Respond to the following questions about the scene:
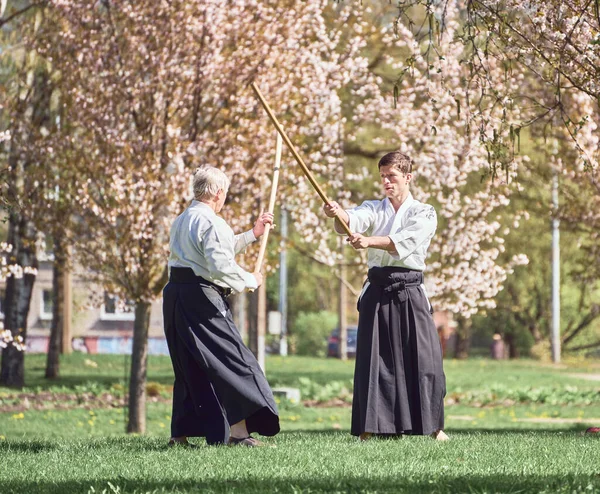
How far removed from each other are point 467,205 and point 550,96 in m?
2.93

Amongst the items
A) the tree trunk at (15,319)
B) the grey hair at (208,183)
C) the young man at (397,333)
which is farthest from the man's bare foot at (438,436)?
the tree trunk at (15,319)

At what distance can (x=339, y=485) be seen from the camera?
576cm

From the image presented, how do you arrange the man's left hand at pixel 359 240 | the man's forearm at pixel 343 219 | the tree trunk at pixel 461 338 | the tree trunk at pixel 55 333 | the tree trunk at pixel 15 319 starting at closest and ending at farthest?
1. the man's left hand at pixel 359 240
2. the man's forearm at pixel 343 219
3. the tree trunk at pixel 15 319
4. the tree trunk at pixel 55 333
5. the tree trunk at pixel 461 338

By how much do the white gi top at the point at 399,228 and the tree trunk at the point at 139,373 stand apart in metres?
6.59

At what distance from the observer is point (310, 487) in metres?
5.77

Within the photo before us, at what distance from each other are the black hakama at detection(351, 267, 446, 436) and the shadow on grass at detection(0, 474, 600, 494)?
222 cm

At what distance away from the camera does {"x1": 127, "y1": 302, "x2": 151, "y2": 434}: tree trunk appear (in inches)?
585

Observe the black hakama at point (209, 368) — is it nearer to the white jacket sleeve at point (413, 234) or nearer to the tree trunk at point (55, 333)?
the white jacket sleeve at point (413, 234)

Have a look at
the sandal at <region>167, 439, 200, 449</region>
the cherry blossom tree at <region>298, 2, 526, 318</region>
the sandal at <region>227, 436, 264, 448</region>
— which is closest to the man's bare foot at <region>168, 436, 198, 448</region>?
the sandal at <region>167, 439, 200, 449</region>

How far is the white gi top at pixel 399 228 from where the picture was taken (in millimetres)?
8305

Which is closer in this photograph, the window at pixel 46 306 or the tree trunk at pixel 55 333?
the tree trunk at pixel 55 333

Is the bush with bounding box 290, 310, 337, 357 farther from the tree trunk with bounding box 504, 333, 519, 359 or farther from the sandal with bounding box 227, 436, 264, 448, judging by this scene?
the sandal with bounding box 227, 436, 264, 448

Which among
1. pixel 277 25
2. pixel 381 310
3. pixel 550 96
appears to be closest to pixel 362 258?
pixel 550 96

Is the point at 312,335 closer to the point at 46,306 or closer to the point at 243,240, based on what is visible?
the point at 46,306
